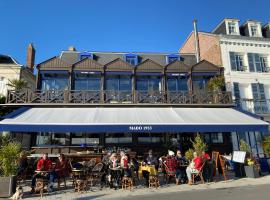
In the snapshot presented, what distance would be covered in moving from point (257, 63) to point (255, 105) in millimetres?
3637

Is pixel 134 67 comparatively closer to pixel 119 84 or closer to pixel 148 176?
pixel 119 84

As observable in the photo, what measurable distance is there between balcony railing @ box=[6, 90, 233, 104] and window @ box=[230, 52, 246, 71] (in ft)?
11.1

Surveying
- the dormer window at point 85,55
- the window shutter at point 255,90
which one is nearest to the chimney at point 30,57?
the dormer window at point 85,55

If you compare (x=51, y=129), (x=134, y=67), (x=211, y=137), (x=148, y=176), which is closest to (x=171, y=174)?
(x=148, y=176)

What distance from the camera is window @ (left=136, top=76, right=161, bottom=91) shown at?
1853 centimetres

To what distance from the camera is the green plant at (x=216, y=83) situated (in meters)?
17.6

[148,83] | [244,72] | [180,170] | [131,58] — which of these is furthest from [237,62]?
[180,170]

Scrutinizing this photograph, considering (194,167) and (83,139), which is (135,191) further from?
(83,139)

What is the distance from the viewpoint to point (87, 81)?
59.6 feet

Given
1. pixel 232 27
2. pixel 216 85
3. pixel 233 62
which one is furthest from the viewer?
pixel 232 27

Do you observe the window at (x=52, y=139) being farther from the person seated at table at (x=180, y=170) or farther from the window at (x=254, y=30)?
the window at (x=254, y=30)

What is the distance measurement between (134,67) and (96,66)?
2.77m


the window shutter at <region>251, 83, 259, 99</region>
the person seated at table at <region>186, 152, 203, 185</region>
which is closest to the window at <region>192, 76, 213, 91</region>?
the window shutter at <region>251, 83, 259, 99</region>

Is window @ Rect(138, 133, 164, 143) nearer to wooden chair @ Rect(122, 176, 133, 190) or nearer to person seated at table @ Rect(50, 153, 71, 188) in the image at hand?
wooden chair @ Rect(122, 176, 133, 190)
